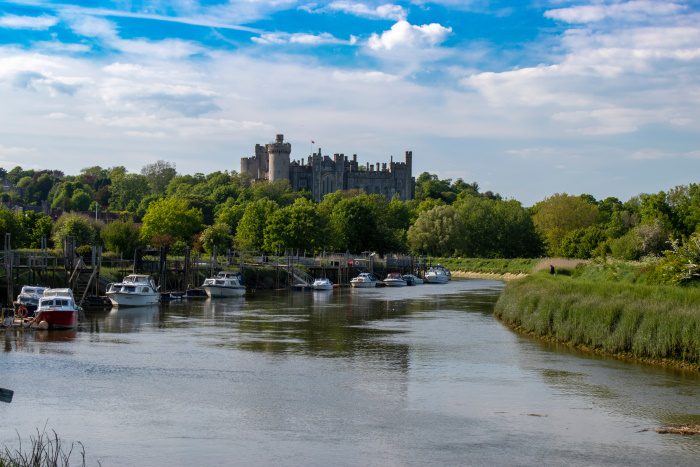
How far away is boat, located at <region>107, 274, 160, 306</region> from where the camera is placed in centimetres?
6606

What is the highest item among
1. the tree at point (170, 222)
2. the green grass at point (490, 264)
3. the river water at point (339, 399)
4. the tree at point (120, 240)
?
the tree at point (170, 222)

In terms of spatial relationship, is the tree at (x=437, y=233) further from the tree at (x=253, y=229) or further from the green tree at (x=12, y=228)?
the green tree at (x=12, y=228)

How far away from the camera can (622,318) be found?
36562 millimetres

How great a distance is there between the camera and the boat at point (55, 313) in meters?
48.6

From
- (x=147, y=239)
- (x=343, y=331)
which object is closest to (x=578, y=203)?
(x=147, y=239)

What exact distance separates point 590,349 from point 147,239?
82.1 m

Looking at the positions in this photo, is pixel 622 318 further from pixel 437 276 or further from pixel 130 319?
pixel 437 276

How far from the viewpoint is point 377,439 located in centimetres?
2400

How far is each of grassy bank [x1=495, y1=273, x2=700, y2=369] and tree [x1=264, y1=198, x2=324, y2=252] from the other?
76.4 metres

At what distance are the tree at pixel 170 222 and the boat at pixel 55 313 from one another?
6119cm

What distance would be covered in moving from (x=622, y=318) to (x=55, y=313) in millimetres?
29214

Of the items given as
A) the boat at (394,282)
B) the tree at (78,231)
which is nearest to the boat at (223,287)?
the tree at (78,231)

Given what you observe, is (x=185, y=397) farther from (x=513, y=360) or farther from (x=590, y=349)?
(x=590, y=349)

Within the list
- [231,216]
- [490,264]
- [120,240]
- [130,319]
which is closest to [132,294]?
[130,319]
